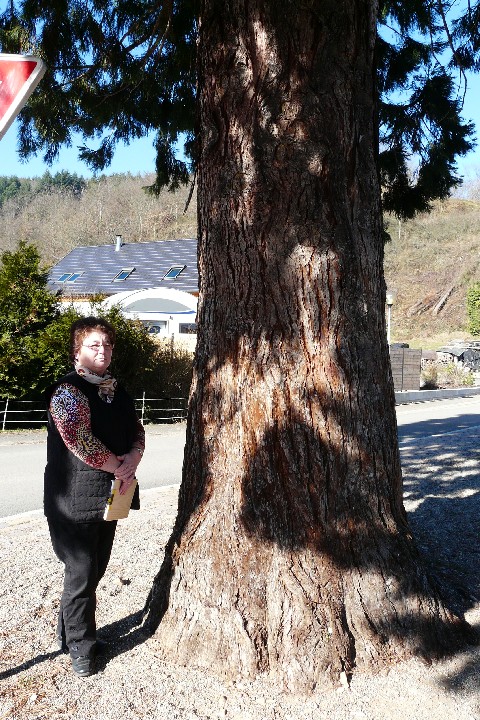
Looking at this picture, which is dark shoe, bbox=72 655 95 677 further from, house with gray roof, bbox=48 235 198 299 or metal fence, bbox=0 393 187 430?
house with gray roof, bbox=48 235 198 299

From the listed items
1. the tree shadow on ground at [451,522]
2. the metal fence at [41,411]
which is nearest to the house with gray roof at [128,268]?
the metal fence at [41,411]

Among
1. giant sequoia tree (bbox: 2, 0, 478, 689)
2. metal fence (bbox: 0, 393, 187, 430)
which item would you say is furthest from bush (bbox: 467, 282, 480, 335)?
giant sequoia tree (bbox: 2, 0, 478, 689)

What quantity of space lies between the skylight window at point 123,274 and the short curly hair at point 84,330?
109ft

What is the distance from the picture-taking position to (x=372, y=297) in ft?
11.5

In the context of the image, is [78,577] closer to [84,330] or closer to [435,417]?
[84,330]

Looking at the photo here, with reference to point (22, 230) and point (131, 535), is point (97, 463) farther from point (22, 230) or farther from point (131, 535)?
point (22, 230)

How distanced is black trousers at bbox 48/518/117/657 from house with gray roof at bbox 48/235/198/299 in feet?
96.0

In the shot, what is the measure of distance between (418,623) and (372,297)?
1.58 meters

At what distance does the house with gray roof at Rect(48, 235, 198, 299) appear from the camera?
113 feet

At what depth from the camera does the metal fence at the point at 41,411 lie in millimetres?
15688

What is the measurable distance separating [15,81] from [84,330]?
1.20m

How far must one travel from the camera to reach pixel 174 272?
34750mm

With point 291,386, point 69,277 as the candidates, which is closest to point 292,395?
point 291,386

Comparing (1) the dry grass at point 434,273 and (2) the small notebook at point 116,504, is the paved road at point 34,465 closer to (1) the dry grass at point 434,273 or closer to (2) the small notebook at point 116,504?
(2) the small notebook at point 116,504
